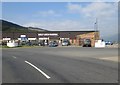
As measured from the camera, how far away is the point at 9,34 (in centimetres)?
14300

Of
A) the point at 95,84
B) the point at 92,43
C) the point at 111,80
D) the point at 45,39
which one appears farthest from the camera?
→ the point at 45,39

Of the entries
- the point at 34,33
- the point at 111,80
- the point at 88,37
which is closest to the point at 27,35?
the point at 34,33

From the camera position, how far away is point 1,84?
42.0 feet

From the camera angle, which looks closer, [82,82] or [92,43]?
[82,82]

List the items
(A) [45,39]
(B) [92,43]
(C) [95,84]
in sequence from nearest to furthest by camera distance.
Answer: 1. (C) [95,84]
2. (B) [92,43]
3. (A) [45,39]

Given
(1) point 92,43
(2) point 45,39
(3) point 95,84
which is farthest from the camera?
(2) point 45,39

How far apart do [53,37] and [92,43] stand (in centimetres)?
5206

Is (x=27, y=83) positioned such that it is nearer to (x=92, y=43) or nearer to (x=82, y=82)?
(x=82, y=82)

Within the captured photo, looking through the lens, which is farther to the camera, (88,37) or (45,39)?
(45,39)

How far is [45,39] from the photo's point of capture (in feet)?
452

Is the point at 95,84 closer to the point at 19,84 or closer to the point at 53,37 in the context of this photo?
the point at 19,84

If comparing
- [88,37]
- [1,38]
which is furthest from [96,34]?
[1,38]

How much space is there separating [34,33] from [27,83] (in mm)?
128667

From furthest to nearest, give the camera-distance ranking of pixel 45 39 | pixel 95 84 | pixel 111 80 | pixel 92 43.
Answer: pixel 45 39
pixel 92 43
pixel 111 80
pixel 95 84
